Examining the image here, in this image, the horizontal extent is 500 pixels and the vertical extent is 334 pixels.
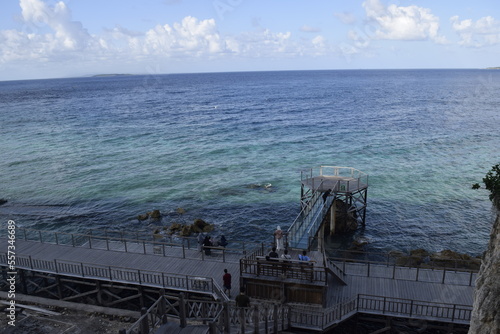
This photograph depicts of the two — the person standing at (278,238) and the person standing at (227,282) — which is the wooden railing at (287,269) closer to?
the person standing at (227,282)

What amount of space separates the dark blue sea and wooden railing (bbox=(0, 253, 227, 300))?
39.1 feet

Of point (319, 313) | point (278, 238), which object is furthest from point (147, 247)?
point (319, 313)

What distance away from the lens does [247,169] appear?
167ft

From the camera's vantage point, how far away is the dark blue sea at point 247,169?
35.7 meters

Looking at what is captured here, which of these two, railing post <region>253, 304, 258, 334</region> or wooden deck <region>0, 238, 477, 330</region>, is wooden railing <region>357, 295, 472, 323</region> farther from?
railing post <region>253, 304, 258, 334</region>

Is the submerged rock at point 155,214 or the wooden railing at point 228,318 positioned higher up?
the wooden railing at point 228,318

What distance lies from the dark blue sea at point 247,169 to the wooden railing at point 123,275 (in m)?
11.9

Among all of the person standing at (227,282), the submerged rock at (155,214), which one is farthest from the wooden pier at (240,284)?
the submerged rock at (155,214)

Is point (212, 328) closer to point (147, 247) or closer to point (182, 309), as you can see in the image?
point (182, 309)

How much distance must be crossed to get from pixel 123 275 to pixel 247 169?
30.5 metres

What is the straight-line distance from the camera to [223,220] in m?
35.7

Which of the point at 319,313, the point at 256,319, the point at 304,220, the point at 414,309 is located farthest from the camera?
the point at 304,220

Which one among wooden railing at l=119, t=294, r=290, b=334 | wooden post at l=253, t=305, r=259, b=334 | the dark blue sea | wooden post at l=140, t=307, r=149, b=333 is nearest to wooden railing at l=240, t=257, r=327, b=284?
wooden railing at l=119, t=294, r=290, b=334

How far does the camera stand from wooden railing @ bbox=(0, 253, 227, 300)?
65.1 feet
